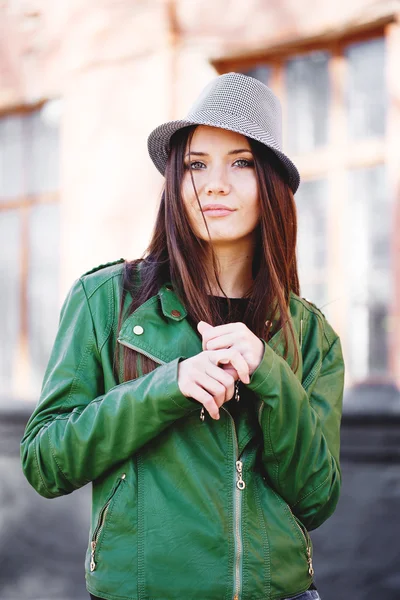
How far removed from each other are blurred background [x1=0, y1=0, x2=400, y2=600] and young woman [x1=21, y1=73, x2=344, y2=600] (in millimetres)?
2729

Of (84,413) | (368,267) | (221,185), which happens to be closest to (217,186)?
(221,185)

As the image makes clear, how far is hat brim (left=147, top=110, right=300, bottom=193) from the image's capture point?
82.3 inches

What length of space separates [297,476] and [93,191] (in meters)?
4.49

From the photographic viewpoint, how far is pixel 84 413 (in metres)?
1.86

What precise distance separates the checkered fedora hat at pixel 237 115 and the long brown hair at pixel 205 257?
1.7 inches

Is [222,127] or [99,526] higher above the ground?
[222,127]

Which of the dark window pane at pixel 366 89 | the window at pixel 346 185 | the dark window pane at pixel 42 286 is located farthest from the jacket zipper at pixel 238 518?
the dark window pane at pixel 42 286

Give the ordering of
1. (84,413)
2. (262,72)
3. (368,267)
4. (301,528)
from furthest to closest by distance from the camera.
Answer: (262,72) → (368,267) → (301,528) → (84,413)

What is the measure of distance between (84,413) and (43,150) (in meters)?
5.30

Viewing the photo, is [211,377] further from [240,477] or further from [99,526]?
[99,526]

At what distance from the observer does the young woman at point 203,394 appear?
5.93 ft

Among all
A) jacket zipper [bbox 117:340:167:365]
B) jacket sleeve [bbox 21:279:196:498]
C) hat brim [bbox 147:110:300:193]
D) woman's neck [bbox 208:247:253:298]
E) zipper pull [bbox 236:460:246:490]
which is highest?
hat brim [bbox 147:110:300:193]

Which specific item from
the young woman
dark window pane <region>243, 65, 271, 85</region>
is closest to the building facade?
dark window pane <region>243, 65, 271, 85</region>

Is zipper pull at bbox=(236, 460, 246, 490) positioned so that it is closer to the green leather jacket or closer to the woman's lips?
the green leather jacket
